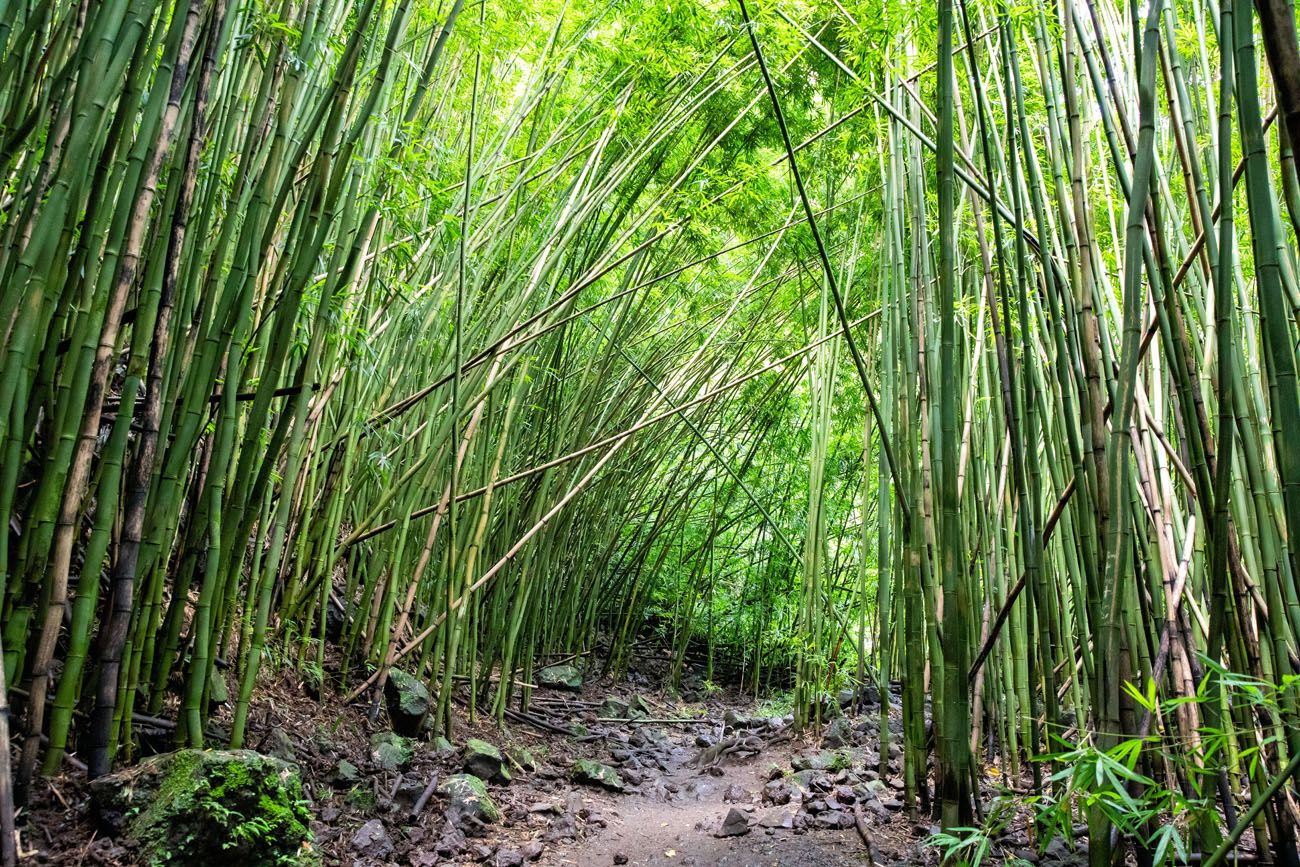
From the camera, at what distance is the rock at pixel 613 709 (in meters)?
4.35

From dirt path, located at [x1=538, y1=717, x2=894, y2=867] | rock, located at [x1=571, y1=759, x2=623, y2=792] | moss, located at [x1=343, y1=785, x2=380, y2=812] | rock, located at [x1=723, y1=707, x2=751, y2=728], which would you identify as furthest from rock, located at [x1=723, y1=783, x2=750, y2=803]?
rock, located at [x1=723, y1=707, x2=751, y2=728]

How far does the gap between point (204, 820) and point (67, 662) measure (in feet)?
1.12

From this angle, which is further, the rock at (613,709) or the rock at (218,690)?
the rock at (613,709)

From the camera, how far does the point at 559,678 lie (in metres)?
4.55

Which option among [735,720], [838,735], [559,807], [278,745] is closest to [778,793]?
[559,807]

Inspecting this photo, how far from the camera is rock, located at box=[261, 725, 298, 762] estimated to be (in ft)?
6.31

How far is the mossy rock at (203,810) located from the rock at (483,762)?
1.18m

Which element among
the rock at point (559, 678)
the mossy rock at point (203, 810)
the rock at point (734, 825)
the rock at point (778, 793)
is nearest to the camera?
the mossy rock at point (203, 810)

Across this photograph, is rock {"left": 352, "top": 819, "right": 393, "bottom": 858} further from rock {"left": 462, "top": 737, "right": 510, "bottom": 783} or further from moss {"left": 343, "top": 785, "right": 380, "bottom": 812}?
rock {"left": 462, "top": 737, "right": 510, "bottom": 783}

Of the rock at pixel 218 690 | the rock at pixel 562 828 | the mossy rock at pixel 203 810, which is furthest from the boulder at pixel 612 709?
the mossy rock at pixel 203 810

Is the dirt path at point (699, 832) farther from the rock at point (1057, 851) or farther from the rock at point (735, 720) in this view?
the rock at point (735, 720)

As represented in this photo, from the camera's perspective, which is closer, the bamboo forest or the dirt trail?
the bamboo forest

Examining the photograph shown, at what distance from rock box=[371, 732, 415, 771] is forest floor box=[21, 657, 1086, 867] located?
1cm

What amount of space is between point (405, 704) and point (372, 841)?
82cm
